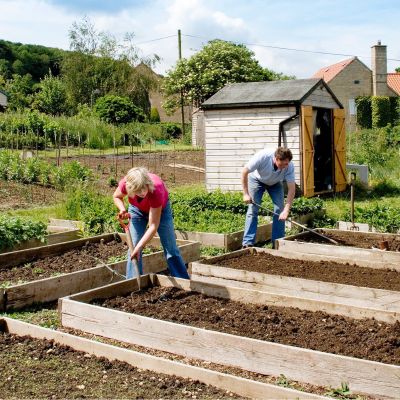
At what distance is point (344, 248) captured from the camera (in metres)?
7.39

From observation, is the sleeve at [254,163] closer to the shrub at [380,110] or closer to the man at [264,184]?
the man at [264,184]

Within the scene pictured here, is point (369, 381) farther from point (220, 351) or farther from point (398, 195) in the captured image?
point (398, 195)

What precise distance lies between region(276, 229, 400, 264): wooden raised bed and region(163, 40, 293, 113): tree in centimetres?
2566

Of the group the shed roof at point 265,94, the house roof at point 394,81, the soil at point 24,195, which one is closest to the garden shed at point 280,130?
the shed roof at point 265,94

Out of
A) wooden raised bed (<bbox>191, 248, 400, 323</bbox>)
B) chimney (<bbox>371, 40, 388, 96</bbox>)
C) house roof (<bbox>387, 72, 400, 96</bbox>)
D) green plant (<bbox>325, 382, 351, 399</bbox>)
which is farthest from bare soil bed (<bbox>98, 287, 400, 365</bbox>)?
house roof (<bbox>387, 72, 400, 96</bbox>)

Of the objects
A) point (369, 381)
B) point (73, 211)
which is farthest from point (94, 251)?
point (369, 381)

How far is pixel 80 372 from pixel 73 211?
249 inches

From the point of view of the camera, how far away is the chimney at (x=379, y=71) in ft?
137

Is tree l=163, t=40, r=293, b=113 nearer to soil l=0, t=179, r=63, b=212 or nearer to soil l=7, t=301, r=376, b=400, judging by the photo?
soil l=0, t=179, r=63, b=212

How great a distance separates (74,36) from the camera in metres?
47.1

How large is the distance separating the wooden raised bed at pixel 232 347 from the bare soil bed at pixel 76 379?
0.39m

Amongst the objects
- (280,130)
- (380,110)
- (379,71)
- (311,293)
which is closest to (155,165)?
(280,130)

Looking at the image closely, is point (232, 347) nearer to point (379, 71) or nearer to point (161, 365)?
point (161, 365)

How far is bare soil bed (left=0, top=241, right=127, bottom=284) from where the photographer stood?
23.0ft
